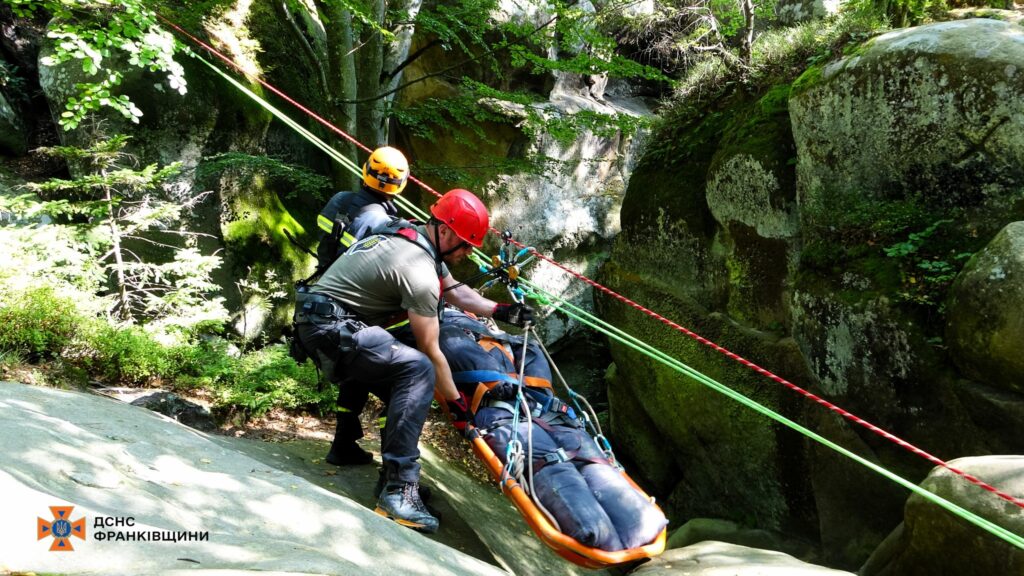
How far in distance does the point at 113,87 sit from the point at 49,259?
177 inches

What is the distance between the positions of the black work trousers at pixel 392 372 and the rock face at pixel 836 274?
433 centimetres

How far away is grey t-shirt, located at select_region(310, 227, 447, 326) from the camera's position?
166 inches

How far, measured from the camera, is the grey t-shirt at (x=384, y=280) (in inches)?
166

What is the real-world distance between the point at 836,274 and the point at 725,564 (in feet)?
10.6

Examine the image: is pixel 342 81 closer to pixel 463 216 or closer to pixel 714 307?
pixel 463 216

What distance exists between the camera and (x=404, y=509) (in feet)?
14.1

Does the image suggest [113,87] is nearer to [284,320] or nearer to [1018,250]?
[284,320]

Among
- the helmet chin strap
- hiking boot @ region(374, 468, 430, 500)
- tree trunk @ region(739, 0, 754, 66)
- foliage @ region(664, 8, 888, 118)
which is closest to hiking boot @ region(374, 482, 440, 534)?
hiking boot @ region(374, 468, 430, 500)

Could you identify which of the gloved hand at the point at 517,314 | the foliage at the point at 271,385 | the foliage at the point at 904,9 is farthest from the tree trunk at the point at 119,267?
the foliage at the point at 904,9

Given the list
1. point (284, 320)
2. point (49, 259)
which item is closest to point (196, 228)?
point (284, 320)

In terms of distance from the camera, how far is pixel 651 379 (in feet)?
28.3

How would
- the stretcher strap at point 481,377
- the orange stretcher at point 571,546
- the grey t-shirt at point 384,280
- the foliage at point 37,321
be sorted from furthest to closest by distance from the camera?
the foliage at point 37,321, the stretcher strap at point 481,377, the grey t-shirt at point 384,280, the orange stretcher at point 571,546

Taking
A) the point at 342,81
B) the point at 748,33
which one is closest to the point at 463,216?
the point at 342,81

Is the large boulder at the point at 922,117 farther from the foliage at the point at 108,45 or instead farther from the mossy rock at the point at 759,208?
the foliage at the point at 108,45
